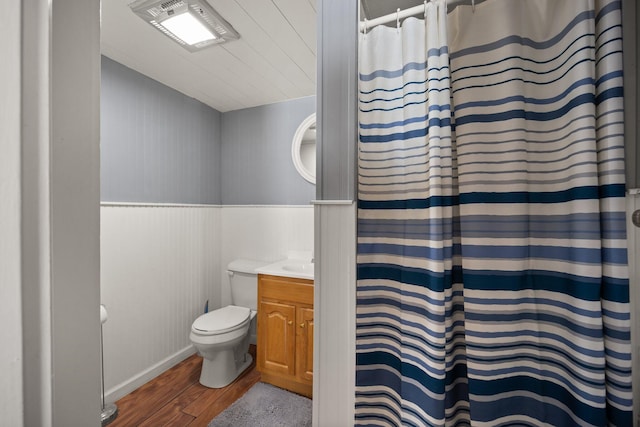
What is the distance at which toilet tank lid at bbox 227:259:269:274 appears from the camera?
7.61 ft

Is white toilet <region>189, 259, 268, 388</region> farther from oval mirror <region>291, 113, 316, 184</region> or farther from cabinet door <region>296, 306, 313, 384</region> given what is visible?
oval mirror <region>291, 113, 316, 184</region>

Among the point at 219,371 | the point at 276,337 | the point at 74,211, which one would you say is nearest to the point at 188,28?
the point at 74,211

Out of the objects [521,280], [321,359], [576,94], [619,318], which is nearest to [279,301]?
[321,359]

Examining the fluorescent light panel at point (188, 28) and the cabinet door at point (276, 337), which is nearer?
the fluorescent light panel at point (188, 28)

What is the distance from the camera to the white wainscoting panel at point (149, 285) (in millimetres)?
1776

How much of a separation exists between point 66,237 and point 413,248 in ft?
3.23

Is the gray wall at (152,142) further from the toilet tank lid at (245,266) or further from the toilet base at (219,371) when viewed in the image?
the toilet base at (219,371)

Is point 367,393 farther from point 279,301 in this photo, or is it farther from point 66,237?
point 66,237

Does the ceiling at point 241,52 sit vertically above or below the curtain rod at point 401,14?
above

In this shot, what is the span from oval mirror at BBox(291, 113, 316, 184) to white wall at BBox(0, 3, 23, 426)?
2072 mm

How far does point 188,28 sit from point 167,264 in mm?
1594

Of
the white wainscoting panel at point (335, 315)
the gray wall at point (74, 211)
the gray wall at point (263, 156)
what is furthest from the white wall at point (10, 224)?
the gray wall at point (263, 156)

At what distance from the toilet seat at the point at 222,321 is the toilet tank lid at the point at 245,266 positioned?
30 centimetres

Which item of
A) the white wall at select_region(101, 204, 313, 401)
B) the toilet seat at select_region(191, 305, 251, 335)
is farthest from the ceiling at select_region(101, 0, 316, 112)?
the toilet seat at select_region(191, 305, 251, 335)
